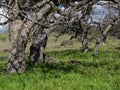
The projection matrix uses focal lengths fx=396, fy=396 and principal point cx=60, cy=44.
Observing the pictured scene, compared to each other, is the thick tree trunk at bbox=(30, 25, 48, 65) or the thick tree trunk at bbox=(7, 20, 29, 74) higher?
the thick tree trunk at bbox=(7, 20, 29, 74)

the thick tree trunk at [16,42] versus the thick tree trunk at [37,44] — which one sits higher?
the thick tree trunk at [16,42]

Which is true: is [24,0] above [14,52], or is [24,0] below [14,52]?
above

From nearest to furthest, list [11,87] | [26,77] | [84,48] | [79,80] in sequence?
[11,87] → [79,80] → [26,77] → [84,48]

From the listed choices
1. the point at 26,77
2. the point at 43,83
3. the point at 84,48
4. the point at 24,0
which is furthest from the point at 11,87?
the point at 84,48

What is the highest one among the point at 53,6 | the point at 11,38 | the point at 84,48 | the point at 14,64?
the point at 53,6

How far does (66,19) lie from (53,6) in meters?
0.86

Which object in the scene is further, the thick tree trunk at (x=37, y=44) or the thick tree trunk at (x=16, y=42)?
the thick tree trunk at (x=37, y=44)

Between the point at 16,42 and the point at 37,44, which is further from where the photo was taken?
the point at 37,44

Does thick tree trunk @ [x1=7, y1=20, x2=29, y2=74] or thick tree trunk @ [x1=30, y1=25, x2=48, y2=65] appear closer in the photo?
thick tree trunk @ [x1=7, y1=20, x2=29, y2=74]

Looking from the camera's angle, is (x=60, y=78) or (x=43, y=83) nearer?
(x=43, y=83)

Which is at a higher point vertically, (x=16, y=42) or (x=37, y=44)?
(x=16, y=42)

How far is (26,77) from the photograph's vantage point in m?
14.2

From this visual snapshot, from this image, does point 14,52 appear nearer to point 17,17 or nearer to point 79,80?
point 17,17

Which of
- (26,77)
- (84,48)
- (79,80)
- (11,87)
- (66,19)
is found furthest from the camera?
(84,48)
